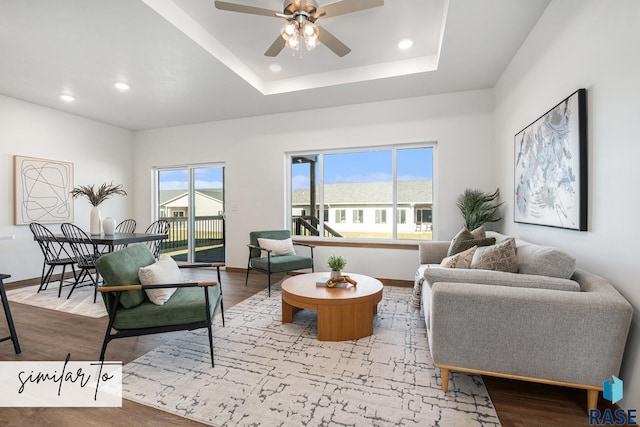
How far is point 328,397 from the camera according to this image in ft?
5.96

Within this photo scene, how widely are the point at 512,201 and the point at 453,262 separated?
1.52 m

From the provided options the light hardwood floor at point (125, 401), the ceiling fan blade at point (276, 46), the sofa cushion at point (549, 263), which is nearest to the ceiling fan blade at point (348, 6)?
the ceiling fan blade at point (276, 46)

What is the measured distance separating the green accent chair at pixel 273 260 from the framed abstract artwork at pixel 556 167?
2.79 meters

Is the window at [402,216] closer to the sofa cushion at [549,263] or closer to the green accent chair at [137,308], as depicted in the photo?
the sofa cushion at [549,263]

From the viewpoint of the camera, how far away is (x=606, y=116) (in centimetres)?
182

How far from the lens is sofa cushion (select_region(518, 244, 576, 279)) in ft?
6.01

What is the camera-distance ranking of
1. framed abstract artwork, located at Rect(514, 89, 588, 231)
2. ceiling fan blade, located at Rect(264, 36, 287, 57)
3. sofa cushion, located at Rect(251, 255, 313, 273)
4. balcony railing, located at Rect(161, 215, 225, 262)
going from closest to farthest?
framed abstract artwork, located at Rect(514, 89, 588, 231)
ceiling fan blade, located at Rect(264, 36, 287, 57)
sofa cushion, located at Rect(251, 255, 313, 273)
balcony railing, located at Rect(161, 215, 225, 262)

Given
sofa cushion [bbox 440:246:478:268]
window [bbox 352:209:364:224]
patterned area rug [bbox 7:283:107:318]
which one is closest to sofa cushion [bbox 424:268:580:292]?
sofa cushion [bbox 440:246:478:268]

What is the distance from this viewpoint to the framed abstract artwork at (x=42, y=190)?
4.42 m

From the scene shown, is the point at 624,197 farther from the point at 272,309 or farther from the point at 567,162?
the point at 272,309

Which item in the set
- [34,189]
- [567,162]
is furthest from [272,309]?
[34,189]

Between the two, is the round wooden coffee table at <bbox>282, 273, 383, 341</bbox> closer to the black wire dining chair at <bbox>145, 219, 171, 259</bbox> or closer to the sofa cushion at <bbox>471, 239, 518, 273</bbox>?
the sofa cushion at <bbox>471, 239, 518, 273</bbox>

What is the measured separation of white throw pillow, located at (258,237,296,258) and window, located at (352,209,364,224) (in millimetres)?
1193

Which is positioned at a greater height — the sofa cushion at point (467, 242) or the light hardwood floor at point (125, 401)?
the sofa cushion at point (467, 242)
